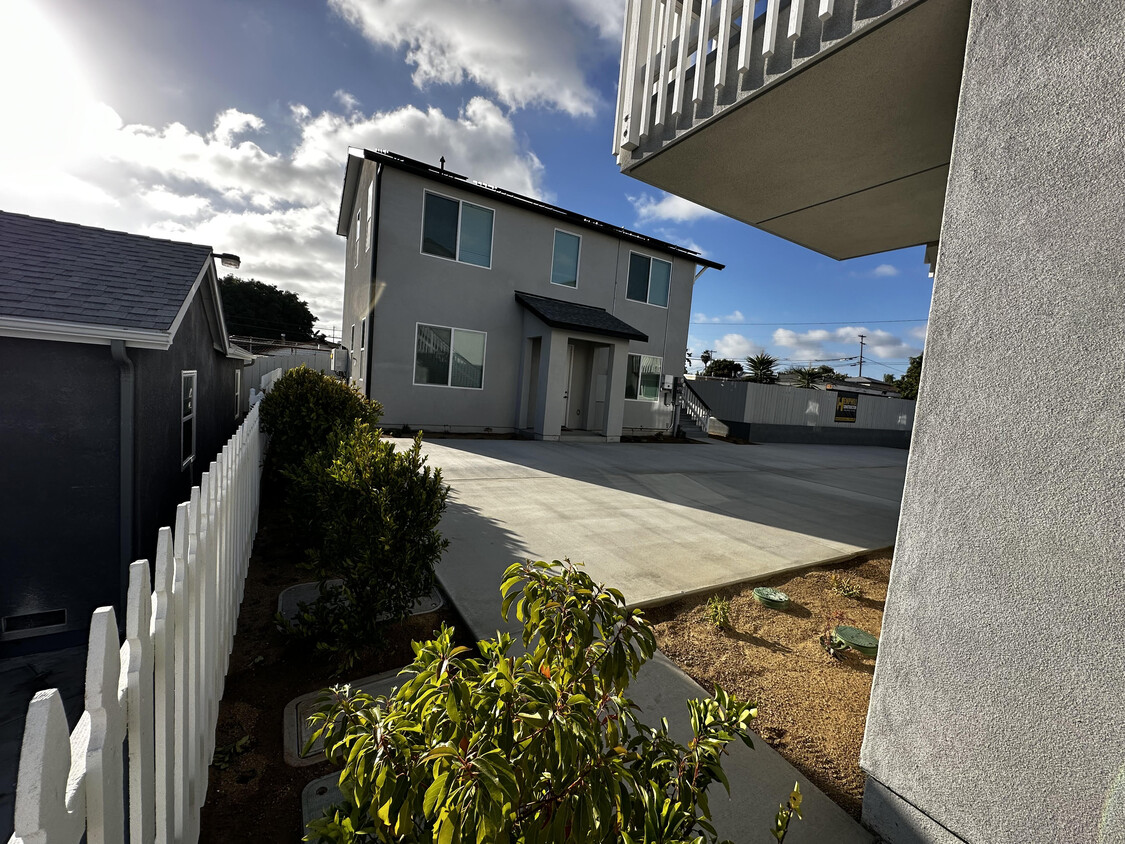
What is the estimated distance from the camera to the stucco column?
13.9m

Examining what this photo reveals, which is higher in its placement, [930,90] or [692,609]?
[930,90]

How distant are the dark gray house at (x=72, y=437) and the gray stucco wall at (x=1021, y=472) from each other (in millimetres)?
5551

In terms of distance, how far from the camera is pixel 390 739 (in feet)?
3.43

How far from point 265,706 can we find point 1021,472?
348 centimetres

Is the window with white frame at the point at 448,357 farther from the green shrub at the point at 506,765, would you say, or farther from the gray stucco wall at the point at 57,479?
the green shrub at the point at 506,765

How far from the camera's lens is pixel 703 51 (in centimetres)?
292

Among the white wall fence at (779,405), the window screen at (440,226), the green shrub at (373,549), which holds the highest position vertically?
the window screen at (440,226)

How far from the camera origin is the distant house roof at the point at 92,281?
3906mm

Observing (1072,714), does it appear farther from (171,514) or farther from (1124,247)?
(171,514)

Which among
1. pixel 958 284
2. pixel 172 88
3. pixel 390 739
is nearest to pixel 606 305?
pixel 172 88

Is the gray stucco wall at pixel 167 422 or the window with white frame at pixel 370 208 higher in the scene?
the window with white frame at pixel 370 208

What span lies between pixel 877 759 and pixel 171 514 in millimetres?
6532

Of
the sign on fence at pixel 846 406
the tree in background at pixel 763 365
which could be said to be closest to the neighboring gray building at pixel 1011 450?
the sign on fence at pixel 846 406

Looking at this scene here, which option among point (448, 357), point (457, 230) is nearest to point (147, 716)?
point (448, 357)
